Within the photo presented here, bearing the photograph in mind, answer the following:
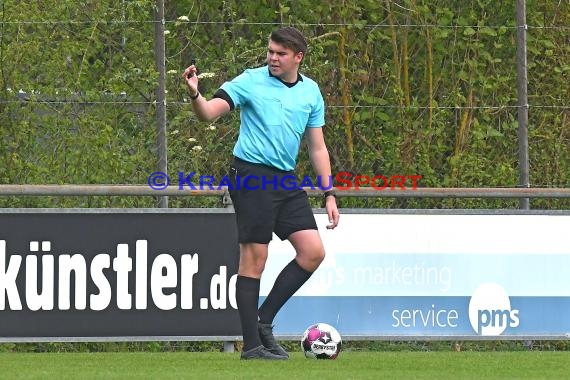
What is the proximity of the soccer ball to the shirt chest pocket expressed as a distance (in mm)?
1268

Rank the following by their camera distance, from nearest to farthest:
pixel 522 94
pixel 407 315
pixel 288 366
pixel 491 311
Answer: pixel 288 366, pixel 407 315, pixel 491 311, pixel 522 94

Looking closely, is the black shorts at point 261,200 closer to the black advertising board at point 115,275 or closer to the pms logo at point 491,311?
the black advertising board at point 115,275

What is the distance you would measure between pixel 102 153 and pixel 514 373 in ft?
14.6

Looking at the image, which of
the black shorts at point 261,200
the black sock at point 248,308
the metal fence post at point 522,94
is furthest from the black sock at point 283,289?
the metal fence post at point 522,94

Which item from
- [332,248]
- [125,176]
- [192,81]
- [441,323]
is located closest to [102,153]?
[125,176]

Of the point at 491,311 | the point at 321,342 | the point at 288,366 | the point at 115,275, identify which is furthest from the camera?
the point at 491,311

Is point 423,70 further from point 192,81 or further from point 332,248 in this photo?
point 192,81

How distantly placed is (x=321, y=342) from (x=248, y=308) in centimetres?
59

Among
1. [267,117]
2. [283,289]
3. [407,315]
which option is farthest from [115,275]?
[267,117]

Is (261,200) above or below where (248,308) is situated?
above

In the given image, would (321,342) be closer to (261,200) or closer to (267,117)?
(261,200)

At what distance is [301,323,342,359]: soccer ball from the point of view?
897 cm

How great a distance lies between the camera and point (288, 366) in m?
8.41

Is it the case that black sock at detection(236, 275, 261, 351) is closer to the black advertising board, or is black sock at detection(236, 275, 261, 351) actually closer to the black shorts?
the black shorts
